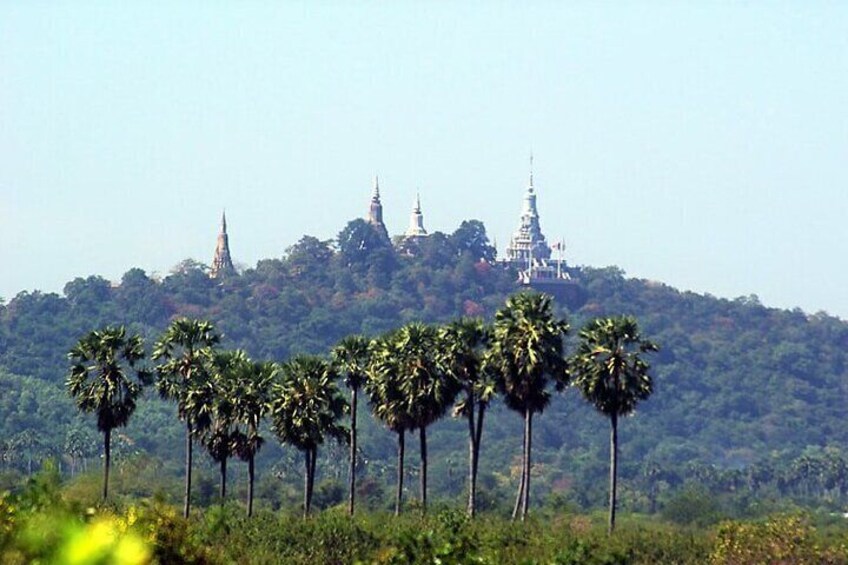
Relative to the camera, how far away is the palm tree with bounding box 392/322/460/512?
7831 cm

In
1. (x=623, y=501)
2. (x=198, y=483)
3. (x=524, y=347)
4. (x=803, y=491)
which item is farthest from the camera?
(x=803, y=491)

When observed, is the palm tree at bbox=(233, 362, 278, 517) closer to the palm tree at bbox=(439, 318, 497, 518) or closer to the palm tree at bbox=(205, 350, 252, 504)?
the palm tree at bbox=(205, 350, 252, 504)

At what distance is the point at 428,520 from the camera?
247 ft

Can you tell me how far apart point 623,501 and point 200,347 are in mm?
82037

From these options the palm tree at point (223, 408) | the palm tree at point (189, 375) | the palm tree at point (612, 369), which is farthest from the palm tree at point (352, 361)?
the palm tree at point (612, 369)

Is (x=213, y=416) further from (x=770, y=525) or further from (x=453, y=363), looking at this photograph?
(x=770, y=525)

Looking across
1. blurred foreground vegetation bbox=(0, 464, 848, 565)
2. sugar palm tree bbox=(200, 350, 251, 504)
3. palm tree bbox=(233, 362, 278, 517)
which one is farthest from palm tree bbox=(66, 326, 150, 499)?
blurred foreground vegetation bbox=(0, 464, 848, 565)

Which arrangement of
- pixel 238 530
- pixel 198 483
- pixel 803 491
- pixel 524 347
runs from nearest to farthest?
pixel 238 530, pixel 524 347, pixel 198 483, pixel 803 491

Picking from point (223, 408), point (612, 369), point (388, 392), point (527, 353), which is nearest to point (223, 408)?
point (223, 408)

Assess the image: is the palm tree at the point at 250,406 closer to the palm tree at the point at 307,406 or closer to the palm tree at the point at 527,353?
the palm tree at the point at 307,406

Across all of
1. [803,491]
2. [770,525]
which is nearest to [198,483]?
[770,525]

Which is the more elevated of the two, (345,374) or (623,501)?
(345,374)

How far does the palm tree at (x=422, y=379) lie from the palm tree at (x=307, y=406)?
2899 millimetres

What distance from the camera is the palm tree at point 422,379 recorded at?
78312mm
